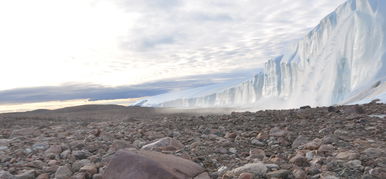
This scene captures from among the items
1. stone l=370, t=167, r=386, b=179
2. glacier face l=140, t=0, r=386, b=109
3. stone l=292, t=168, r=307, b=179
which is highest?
glacier face l=140, t=0, r=386, b=109

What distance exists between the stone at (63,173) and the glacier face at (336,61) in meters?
11.5

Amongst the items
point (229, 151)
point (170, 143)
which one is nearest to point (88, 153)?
point (170, 143)

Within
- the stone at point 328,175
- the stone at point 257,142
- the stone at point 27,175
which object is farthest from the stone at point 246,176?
the stone at point 27,175

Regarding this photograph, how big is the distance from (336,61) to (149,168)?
51.7 ft

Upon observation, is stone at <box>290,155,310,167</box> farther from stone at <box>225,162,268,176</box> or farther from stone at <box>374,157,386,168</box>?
stone at <box>374,157,386,168</box>

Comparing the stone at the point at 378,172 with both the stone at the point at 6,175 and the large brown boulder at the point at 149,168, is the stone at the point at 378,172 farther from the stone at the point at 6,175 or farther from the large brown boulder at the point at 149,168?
the stone at the point at 6,175

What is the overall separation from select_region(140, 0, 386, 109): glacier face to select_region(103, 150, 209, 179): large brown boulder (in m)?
11.1

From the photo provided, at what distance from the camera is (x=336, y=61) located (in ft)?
50.7

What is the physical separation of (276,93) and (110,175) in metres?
22.2

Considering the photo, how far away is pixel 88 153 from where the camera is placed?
3.46 metres

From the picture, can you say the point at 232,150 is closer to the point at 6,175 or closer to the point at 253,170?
the point at 253,170

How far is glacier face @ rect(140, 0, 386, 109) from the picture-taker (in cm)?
1344

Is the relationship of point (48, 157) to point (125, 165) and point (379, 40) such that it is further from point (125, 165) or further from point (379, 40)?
point (379, 40)

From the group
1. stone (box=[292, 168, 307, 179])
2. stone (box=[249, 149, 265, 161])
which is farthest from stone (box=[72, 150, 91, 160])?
stone (box=[292, 168, 307, 179])
